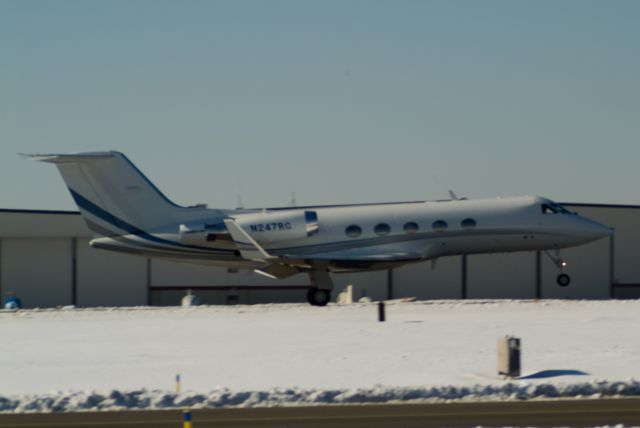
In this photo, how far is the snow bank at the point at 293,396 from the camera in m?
16.3

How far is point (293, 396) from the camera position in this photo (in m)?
16.7

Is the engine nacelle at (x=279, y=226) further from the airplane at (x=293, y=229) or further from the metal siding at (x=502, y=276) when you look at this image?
the metal siding at (x=502, y=276)

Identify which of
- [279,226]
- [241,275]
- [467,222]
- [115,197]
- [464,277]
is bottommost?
[464,277]

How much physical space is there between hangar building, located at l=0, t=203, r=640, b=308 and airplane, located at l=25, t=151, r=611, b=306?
43.0 feet

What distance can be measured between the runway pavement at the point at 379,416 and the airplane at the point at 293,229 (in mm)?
21912

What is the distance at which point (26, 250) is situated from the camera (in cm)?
5119

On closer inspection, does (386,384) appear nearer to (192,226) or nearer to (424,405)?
(424,405)

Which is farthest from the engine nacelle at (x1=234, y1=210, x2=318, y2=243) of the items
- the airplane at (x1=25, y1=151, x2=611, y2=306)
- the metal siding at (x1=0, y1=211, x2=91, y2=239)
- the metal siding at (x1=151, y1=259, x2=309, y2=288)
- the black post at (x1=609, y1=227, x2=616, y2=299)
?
the black post at (x1=609, y1=227, x2=616, y2=299)

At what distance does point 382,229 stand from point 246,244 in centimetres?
475

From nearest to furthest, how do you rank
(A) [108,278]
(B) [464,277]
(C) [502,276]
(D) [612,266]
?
(A) [108,278] < (B) [464,277] < (C) [502,276] < (D) [612,266]

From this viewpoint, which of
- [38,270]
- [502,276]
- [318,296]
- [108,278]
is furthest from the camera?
[502,276]

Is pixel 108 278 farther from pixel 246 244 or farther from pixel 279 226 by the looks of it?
pixel 246 244

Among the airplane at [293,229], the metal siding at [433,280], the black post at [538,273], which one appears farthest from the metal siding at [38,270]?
the black post at [538,273]

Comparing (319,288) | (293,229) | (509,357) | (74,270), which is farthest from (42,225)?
(509,357)
